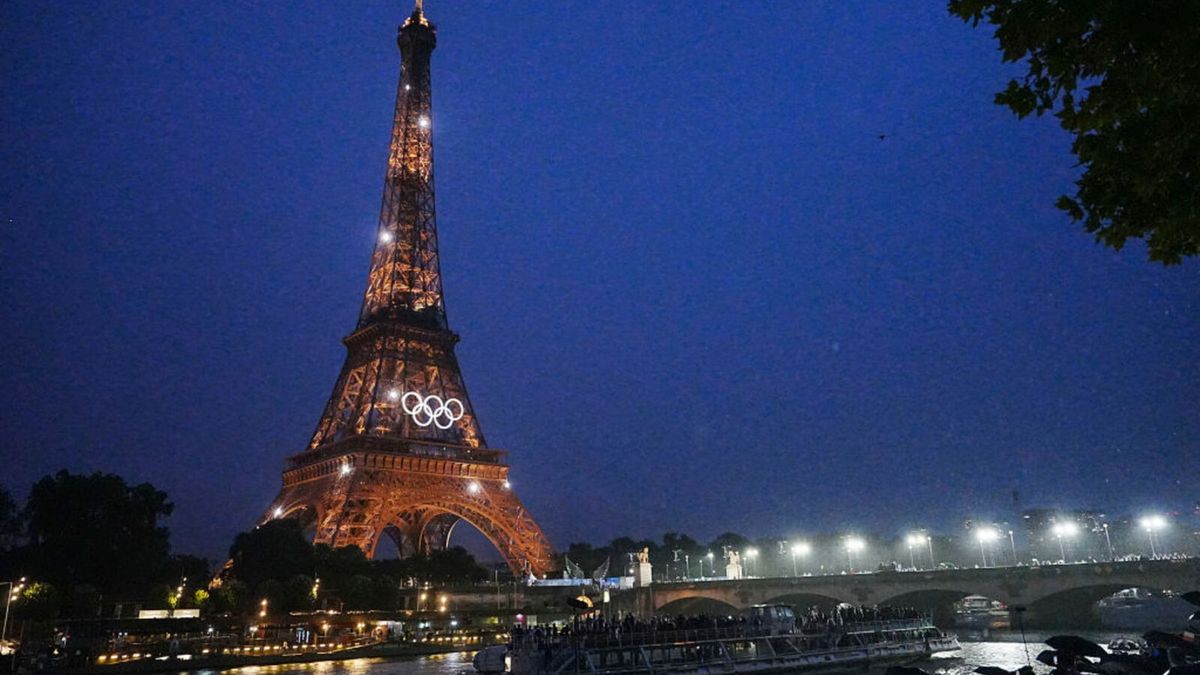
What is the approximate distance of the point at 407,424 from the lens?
269 feet

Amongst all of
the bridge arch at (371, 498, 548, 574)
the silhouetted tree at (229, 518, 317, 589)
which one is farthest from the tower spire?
the silhouetted tree at (229, 518, 317, 589)

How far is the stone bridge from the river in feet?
24.2

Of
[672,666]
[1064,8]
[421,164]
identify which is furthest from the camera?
Answer: [421,164]

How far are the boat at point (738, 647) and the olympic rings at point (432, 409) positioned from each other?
45538mm

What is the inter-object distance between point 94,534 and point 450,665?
38916 mm

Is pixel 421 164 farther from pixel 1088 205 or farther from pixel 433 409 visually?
pixel 1088 205

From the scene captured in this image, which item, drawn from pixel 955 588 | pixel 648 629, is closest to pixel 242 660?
pixel 648 629

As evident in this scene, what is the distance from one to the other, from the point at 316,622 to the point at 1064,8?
60972 mm

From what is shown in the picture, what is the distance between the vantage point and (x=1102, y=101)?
9008 millimetres

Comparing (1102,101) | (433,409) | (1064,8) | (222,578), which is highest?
(433,409)

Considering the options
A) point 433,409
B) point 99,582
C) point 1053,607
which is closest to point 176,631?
point 99,582

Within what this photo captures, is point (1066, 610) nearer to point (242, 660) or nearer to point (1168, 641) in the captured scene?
point (1168, 641)

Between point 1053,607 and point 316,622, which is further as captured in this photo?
point 1053,607

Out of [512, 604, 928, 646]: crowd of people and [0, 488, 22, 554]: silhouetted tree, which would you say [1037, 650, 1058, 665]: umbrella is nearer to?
[512, 604, 928, 646]: crowd of people
